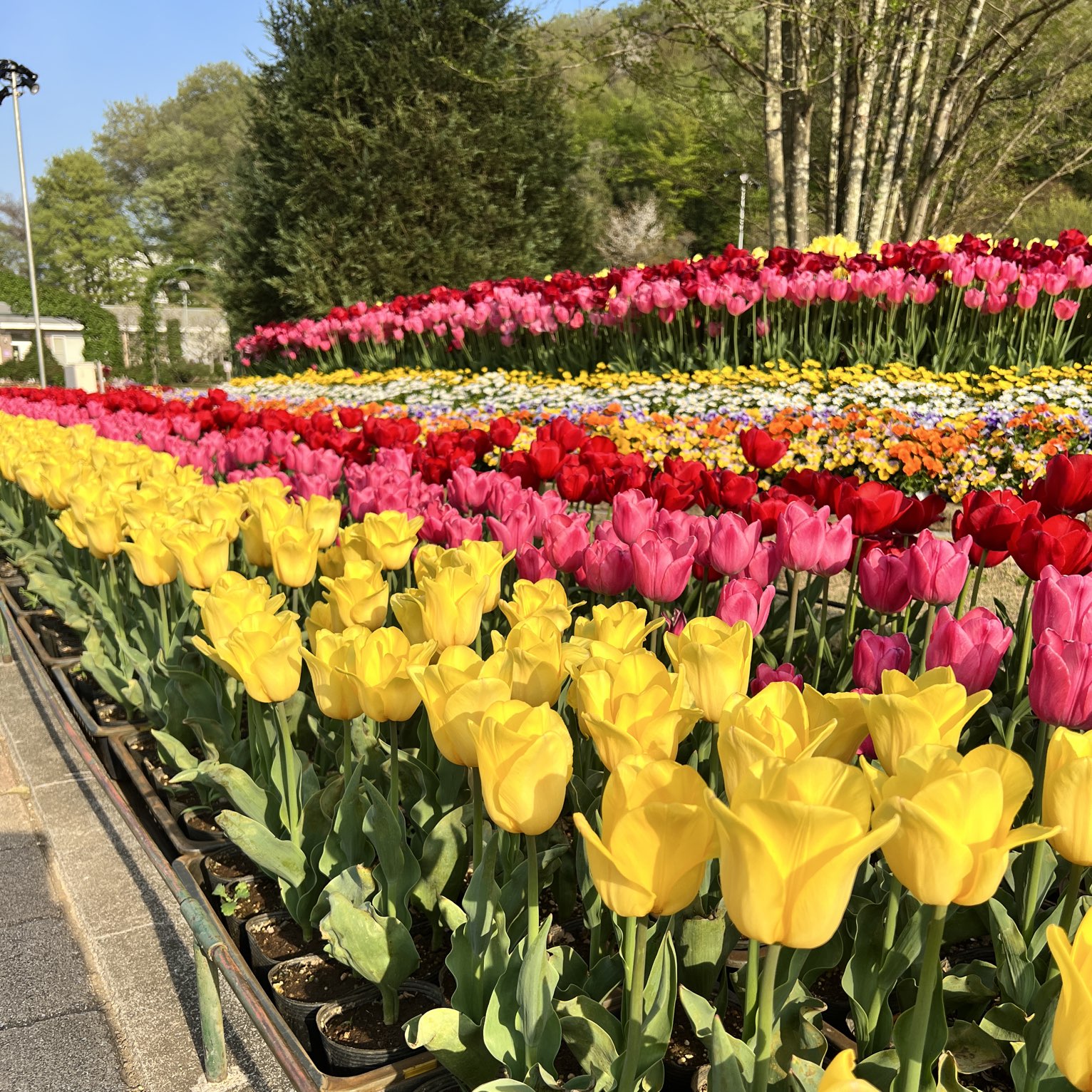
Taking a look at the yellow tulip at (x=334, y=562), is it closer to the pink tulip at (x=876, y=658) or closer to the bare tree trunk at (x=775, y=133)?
the pink tulip at (x=876, y=658)

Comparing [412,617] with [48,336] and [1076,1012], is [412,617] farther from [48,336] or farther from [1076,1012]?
[48,336]

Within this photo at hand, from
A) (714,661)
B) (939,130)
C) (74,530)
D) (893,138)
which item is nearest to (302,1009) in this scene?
(714,661)

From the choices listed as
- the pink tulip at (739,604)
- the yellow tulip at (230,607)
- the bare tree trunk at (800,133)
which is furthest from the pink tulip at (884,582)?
the bare tree trunk at (800,133)

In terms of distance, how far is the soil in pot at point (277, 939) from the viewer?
5.63 ft

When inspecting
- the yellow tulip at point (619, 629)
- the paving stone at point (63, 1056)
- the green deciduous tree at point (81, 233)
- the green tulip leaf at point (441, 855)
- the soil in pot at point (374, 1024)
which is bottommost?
the paving stone at point (63, 1056)

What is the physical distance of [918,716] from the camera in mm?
957

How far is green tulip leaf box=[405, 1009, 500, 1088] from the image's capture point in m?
1.19

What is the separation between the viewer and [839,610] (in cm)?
342

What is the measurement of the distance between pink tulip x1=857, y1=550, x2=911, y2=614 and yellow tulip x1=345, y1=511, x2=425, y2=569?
87cm

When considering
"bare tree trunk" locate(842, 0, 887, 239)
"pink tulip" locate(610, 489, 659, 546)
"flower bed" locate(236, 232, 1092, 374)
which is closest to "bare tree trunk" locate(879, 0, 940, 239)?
"bare tree trunk" locate(842, 0, 887, 239)

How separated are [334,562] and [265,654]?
57cm

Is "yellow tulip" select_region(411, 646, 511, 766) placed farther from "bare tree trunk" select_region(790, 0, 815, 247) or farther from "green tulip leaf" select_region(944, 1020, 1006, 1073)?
"bare tree trunk" select_region(790, 0, 815, 247)

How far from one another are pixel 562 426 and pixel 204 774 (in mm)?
1625

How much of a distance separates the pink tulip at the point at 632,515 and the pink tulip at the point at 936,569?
1.71ft
